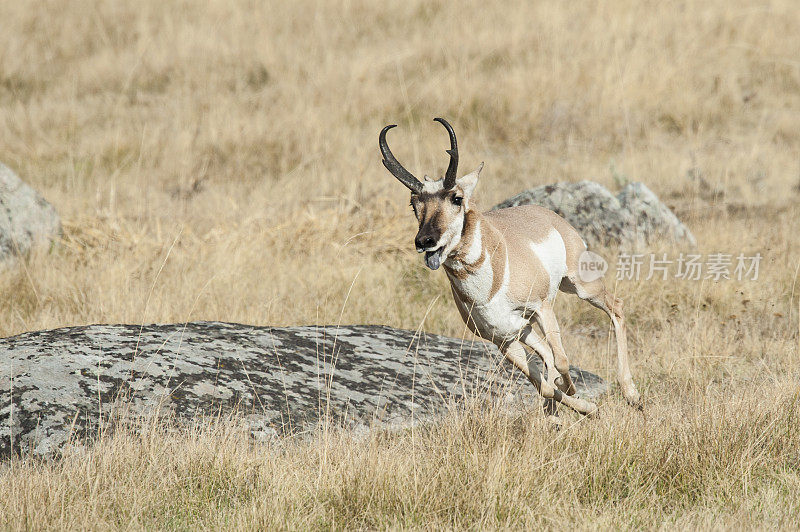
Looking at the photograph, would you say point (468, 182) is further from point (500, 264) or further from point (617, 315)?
point (617, 315)

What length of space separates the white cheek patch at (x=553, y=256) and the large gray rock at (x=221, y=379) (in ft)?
2.15

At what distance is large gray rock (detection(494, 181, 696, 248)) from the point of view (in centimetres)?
891

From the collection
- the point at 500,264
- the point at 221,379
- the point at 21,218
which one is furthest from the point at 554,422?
the point at 21,218

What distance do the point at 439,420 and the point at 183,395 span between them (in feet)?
4.92

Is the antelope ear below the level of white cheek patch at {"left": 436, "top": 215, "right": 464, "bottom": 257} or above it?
above

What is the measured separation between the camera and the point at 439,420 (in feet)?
16.2

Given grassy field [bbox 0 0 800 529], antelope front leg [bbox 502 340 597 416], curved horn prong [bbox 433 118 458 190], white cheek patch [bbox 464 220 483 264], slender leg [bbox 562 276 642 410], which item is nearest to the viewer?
grassy field [bbox 0 0 800 529]

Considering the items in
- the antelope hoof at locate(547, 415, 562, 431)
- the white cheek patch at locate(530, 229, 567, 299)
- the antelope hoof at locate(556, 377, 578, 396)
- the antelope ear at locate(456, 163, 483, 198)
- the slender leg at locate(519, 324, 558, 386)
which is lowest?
the antelope hoof at locate(547, 415, 562, 431)

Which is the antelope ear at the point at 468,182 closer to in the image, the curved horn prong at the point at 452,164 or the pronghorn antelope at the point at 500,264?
the pronghorn antelope at the point at 500,264

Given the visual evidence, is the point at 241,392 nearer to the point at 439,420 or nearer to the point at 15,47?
the point at 439,420

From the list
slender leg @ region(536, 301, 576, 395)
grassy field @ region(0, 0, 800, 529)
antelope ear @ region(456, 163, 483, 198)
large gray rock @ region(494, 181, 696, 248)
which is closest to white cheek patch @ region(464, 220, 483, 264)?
antelope ear @ region(456, 163, 483, 198)

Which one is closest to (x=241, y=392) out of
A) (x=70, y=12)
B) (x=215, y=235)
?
(x=215, y=235)

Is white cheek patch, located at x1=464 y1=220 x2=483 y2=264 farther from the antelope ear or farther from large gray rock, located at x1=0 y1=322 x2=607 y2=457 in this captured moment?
large gray rock, located at x1=0 y1=322 x2=607 y2=457

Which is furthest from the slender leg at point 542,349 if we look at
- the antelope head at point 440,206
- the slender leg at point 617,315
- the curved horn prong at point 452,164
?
the curved horn prong at point 452,164
